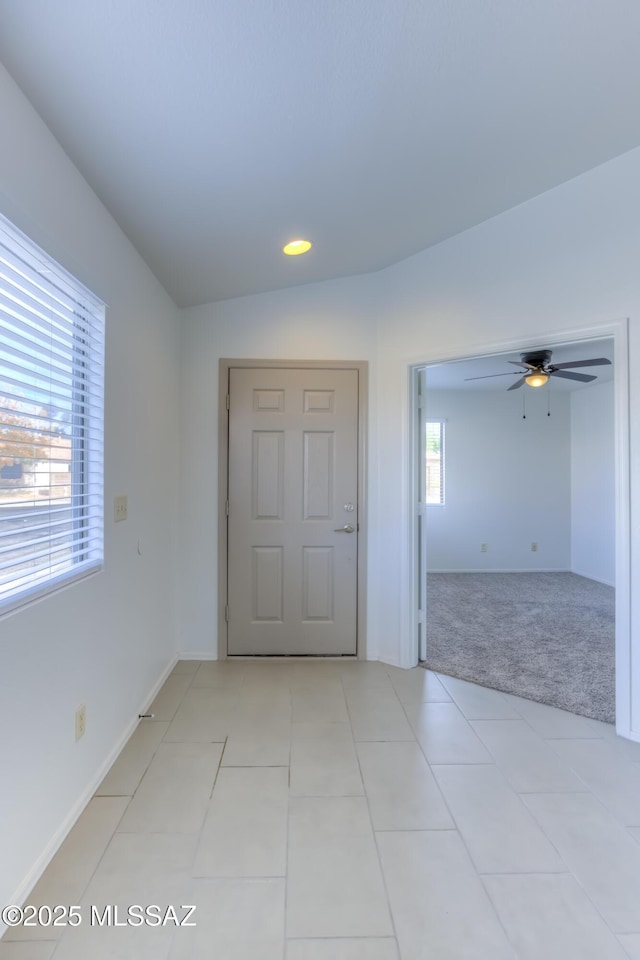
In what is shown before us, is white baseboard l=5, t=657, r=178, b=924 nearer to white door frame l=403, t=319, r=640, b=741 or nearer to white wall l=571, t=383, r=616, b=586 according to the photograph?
white door frame l=403, t=319, r=640, b=741

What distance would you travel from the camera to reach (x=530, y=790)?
1.88m

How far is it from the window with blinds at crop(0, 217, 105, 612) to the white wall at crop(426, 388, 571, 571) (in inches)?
204

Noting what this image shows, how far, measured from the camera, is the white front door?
324 centimetres

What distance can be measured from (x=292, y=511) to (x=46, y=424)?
6.07 feet

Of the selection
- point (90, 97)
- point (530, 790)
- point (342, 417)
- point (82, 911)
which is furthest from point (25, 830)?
point (342, 417)

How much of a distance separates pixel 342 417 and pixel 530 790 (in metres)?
2.27

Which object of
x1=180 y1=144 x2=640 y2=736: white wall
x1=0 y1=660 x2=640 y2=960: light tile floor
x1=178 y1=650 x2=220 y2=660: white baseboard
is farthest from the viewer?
x1=178 y1=650 x2=220 y2=660: white baseboard

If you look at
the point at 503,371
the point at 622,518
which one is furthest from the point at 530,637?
the point at 503,371

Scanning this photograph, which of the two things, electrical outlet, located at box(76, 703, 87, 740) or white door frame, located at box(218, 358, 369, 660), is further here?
white door frame, located at box(218, 358, 369, 660)

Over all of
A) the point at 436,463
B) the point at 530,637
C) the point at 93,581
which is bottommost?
the point at 530,637

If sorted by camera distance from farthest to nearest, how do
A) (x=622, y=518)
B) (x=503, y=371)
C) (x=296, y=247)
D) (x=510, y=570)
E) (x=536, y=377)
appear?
1. (x=510, y=570)
2. (x=503, y=371)
3. (x=536, y=377)
4. (x=296, y=247)
5. (x=622, y=518)

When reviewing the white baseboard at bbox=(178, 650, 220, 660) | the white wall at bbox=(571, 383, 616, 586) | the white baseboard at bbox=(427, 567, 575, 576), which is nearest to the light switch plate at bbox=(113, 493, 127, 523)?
the white baseboard at bbox=(178, 650, 220, 660)

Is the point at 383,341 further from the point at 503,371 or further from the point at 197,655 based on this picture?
the point at 503,371

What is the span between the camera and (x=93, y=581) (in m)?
1.91
